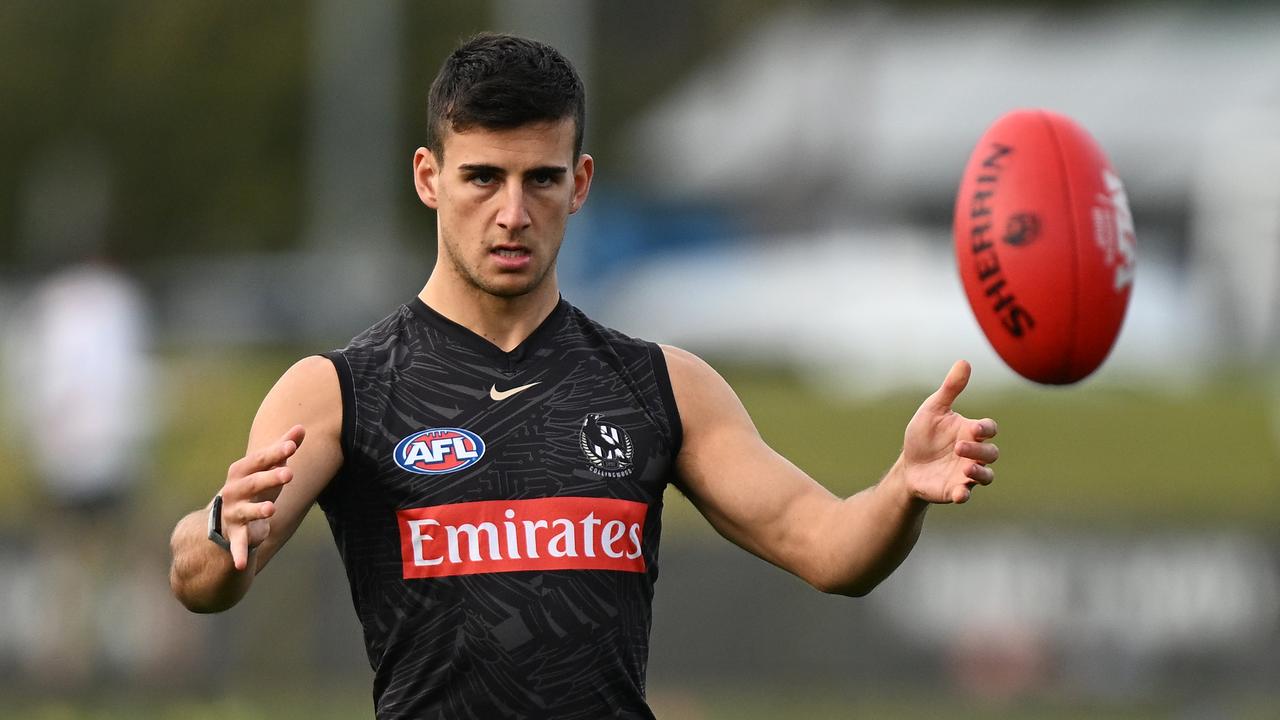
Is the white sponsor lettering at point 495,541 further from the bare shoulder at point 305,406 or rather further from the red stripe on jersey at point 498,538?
the bare shoulder at point 305,406

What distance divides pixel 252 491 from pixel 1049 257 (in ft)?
6.62

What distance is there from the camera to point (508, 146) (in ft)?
16.9

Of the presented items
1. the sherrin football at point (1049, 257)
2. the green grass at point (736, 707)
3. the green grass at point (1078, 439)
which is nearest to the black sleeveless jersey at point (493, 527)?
the sherrin football at point (1049, 257)

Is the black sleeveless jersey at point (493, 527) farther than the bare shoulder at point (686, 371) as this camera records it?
No

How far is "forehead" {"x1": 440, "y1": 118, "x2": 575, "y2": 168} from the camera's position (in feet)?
16.9

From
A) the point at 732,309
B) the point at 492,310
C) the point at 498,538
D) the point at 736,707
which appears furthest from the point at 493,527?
the point at 732,309

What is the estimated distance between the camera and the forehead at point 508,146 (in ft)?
16.9

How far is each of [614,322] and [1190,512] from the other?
13683 mm

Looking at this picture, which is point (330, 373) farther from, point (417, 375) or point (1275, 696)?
point (1275, 696)

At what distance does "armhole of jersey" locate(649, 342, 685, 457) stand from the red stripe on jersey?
0.34m

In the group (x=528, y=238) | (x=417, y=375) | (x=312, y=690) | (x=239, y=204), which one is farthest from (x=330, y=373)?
(x=239, y=204)

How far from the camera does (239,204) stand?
4338 centimetres

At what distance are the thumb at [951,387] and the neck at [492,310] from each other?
98 cm

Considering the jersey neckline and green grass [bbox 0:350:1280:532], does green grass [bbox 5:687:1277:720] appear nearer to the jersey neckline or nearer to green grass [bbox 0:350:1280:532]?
green grass [bbox 0:350:1280:532]
